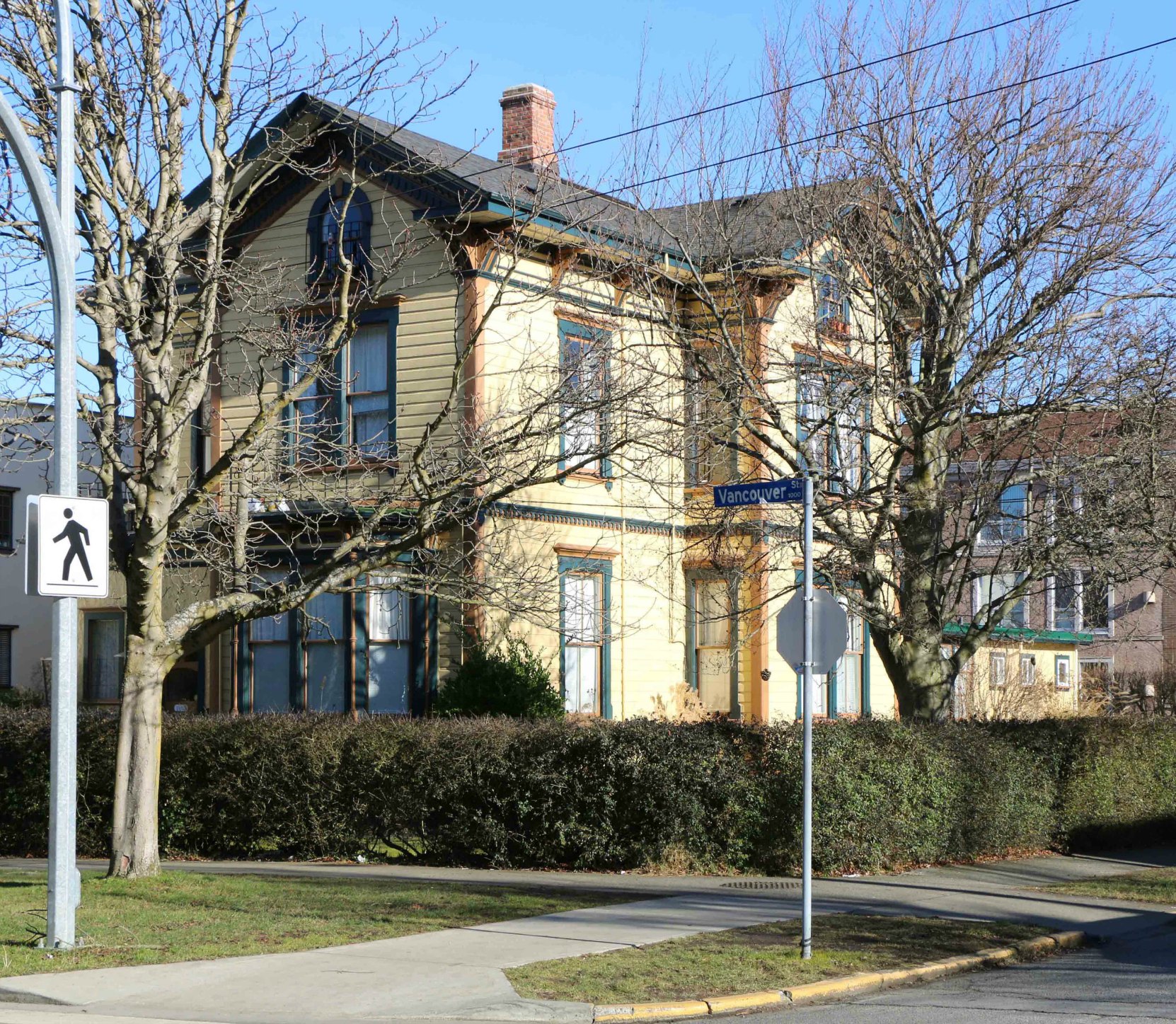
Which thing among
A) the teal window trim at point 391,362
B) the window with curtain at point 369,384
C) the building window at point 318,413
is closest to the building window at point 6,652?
the building window at point 318,413

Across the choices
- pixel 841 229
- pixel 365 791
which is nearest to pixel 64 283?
pixel 365 791

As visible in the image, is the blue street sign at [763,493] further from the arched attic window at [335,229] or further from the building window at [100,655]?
the building window at [100,655]

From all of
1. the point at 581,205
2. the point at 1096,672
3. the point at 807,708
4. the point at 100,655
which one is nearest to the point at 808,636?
the point at 807,708

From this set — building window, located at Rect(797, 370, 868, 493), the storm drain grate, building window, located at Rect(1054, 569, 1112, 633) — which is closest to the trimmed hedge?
the storm drain grate

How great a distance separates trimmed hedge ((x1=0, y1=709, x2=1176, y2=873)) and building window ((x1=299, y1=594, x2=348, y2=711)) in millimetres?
3956

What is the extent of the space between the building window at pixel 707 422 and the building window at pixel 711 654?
194 inches

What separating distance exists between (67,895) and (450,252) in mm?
12411

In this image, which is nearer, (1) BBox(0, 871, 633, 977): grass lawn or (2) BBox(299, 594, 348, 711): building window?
(1) BBox(0, 871, 633, 977): grass lawn

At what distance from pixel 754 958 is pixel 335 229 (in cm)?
1435

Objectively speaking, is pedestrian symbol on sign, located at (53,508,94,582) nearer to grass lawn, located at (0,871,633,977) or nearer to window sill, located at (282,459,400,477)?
grass lawn, located at (0,871,633,977)

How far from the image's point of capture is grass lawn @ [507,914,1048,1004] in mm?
9672

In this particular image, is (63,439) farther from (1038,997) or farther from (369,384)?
(369,384)

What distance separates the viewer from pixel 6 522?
133 ft

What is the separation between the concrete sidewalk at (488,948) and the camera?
9047 millimetres
